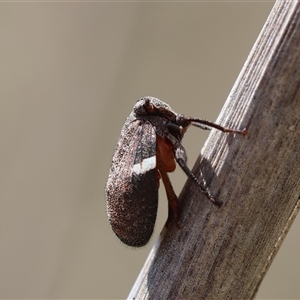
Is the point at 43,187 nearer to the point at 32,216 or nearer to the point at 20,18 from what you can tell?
the point at 32,216

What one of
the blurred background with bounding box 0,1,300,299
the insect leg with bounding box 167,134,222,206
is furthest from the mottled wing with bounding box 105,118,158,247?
the blurred background with bounding box 0,1,300,299

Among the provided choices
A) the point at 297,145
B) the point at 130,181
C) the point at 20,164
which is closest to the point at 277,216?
the point at 297,145

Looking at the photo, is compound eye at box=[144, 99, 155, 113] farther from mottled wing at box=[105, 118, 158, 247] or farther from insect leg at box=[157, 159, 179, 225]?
insect leg at box=[157, 159, 179, 225]

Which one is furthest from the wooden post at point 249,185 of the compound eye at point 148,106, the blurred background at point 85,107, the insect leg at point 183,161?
the blurred background at point 85,107

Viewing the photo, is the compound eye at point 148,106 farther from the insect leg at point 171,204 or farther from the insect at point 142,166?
the insect leg at point 171,204

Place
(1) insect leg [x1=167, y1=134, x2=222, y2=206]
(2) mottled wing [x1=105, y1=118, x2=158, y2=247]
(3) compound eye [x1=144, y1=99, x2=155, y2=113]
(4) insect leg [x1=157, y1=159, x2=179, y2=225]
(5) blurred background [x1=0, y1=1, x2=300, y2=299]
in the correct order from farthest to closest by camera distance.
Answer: (5) blurred background [x1=0, y1=1, x2=300, y2=299]
(3) compound eye [x1=144, y1=99, x2=155, y2=113]
(2) mottled wing [x1=105, y1=118, x2=158, y2=247]
(4) insect leg [x1=157, y1=159, x2=179, y2=225]
(1) insect leg [x1=167, y1=134, x2=222, y2=206]

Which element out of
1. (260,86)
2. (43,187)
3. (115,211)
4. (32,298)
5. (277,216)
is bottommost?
(32,298)

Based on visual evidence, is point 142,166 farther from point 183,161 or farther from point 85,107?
point 85,107
